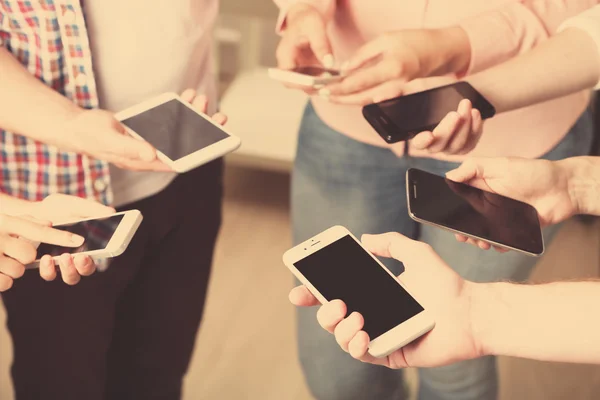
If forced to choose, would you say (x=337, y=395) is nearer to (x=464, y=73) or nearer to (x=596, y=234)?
(x=464, y=73)

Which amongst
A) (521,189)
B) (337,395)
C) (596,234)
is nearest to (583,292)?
(521,189)

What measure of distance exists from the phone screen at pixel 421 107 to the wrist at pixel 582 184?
141mm

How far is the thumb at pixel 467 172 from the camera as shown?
0.66 metres

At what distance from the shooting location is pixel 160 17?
69 centimetres

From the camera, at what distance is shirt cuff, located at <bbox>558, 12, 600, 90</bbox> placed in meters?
0.73

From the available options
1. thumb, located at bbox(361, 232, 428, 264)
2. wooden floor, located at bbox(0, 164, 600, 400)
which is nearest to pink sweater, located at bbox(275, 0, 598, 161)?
thumb, located at bbox(361, 232, 428, 264)

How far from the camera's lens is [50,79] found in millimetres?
668

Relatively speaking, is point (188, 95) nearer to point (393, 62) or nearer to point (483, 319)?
point (393, 62)

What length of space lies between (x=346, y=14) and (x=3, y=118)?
17.3 inches

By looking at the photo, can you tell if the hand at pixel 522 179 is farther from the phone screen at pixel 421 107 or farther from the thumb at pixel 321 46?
the thumb at pixel 321 46

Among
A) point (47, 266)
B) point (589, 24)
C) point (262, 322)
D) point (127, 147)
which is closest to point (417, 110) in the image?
point (589, 24)

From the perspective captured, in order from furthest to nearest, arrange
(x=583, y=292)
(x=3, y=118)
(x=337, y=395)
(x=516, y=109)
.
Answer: (x=337, y=395), (x=516, y=109), (x=3, y=118), (x=583, y=292)

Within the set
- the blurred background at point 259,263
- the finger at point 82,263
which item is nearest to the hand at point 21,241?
the finger at point 82,263

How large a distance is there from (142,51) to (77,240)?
0.23 m
